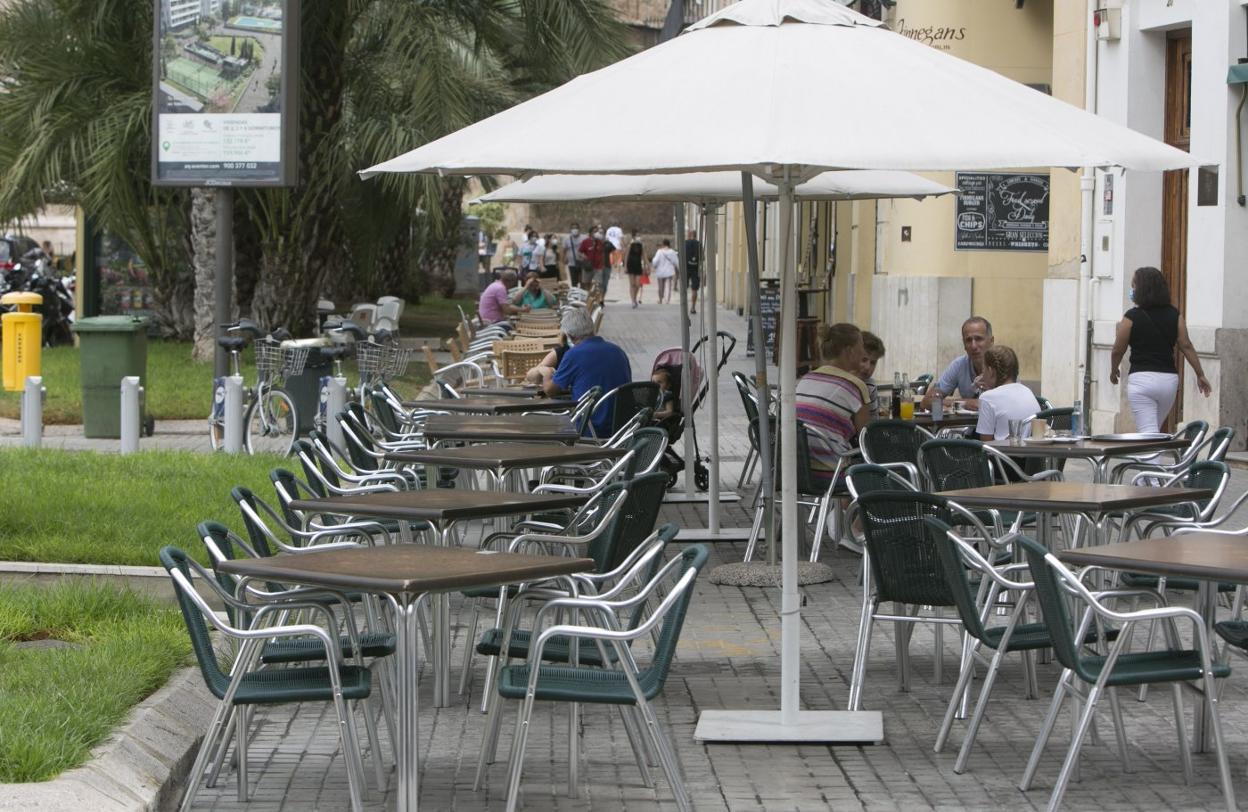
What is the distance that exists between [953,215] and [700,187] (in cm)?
1124

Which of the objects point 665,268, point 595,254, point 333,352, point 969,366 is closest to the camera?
point 969,366

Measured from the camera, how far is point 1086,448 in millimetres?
8953

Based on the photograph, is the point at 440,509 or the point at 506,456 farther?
the point at 506,456

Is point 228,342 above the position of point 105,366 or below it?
above

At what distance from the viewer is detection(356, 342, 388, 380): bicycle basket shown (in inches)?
656

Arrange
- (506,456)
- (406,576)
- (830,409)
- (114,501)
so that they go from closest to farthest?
(406,576), (506,456), (830,409), (114,501)

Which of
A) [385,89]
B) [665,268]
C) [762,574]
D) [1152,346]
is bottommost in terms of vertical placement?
[762,574]

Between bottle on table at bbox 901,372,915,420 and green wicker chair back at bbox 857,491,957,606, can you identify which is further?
bottle on table at bbox 901,372,915,420

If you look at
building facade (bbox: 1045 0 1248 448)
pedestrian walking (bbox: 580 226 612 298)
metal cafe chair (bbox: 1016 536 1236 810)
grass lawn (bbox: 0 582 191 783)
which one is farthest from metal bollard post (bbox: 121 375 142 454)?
pedestrian walking (bbox: 580 226 612 298)

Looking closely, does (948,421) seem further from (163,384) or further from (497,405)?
(163,384)

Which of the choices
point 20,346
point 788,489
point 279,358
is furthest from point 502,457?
point 20,346

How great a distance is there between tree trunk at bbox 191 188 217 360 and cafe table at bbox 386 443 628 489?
15522 millimetres

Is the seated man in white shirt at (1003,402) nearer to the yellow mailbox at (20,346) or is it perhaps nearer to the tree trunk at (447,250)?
the yellow mailbox at (20,346)

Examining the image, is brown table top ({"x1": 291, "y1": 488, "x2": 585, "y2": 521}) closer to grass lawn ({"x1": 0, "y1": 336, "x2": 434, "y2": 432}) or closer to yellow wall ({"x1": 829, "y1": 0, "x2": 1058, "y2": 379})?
grass lawn ({"x1": 0, "y1": 336, "x2": 434, "y2": 432})
